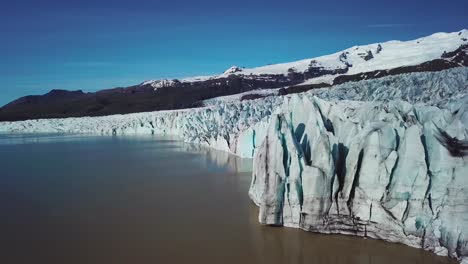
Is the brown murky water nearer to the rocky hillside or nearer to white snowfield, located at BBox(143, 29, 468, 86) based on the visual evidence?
the rocky hillside

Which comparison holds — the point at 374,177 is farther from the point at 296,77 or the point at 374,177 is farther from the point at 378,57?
the point at 296,77

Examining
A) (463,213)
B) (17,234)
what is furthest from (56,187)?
(463,213)

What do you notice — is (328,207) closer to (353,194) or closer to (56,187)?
(353,194)

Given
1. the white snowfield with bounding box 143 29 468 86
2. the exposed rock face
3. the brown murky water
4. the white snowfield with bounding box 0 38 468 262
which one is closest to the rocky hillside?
the white snowfield with bounding box 143 29 468 86

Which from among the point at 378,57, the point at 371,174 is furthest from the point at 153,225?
the point at 378,57

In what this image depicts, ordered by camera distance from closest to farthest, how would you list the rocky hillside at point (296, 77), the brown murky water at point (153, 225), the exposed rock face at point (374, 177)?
the exposed rock face at point (374, 177) → the brown murky water at point (153, 225) → the rocky hillside at point (296, 77)

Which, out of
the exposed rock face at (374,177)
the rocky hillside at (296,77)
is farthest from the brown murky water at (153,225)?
the rocky hillside at (296,77)

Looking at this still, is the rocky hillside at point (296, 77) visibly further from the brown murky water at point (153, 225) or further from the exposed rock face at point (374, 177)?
the exposed rock face at point (374, 177)

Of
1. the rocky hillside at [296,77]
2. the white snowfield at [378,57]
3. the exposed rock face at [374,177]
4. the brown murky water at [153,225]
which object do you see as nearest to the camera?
the exposed rock face at [374,177]
